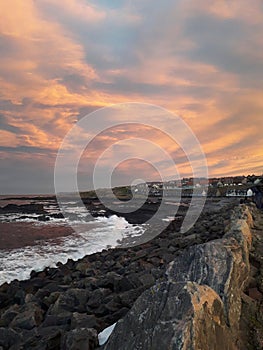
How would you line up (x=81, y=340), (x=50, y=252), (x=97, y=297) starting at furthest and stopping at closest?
(x=50, y=252) → (x=97, y=297) → (x=81, y=340)

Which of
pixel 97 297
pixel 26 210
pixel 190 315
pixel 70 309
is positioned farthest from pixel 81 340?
pixel 26 210

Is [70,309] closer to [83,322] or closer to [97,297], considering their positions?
[97,297]

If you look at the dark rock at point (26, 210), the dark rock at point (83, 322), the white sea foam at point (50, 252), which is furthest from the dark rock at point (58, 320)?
the dark rock at point (26, 210)

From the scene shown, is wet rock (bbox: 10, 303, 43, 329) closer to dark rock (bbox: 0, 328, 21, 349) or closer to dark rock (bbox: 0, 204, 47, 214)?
dark rock (bbox: 0, 328, 21, 349)

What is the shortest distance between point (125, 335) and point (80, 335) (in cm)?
100

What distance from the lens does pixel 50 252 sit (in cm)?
1339

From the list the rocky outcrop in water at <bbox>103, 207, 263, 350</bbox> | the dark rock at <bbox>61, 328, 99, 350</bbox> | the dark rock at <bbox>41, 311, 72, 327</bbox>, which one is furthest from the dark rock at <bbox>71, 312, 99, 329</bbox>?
the rocky outcrop in water at <bbox>103, 207, 263, 350</bbox>

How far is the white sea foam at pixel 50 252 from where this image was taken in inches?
414

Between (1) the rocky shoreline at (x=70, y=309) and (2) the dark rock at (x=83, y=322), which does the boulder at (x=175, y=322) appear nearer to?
(1) the rocky shoreline at (x=70, y=309)

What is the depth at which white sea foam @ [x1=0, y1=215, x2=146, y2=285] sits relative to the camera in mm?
10508

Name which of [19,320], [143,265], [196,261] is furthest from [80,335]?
[143,265]

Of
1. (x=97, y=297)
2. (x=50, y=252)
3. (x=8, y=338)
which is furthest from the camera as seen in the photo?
(x=50, y=252)

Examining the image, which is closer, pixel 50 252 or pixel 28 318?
pixel 28 318

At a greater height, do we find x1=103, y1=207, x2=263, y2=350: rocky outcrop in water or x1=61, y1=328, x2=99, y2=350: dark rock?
x1=103, y1=207, x2=263, y2=350: rocky outcrop in water
